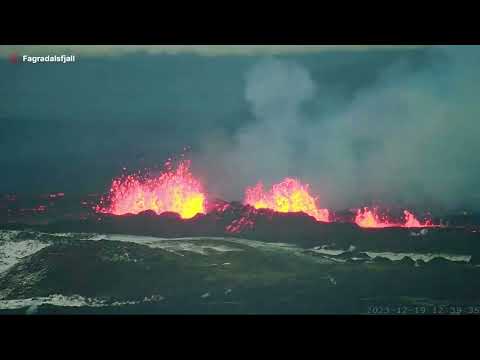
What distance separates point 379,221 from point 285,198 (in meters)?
0.87

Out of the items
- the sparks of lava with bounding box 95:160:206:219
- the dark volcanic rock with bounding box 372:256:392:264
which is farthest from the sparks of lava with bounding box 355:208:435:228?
the sparks of lava with bounding box 95:160:206:219

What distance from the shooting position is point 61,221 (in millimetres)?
7789

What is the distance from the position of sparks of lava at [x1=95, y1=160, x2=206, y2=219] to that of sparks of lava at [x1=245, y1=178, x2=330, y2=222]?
0.46m

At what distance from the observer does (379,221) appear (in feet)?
25.5

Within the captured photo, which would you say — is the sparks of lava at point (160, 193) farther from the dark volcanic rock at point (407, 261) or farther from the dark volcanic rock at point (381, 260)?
the dark volcanic rock at point (407, 261)

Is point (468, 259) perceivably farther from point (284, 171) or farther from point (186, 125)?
point (186, 125)

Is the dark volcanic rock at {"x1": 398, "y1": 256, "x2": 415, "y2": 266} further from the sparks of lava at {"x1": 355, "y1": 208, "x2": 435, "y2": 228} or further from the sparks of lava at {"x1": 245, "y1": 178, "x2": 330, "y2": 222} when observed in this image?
the sparks of lava at {"x1": 245, "y1": 178, "x2": 330, "y2": 222}

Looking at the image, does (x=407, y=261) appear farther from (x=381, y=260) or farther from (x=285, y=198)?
(x=285, y=198)

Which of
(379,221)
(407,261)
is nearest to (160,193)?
(379,221)

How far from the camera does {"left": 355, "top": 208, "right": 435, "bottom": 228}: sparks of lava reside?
305 inches
